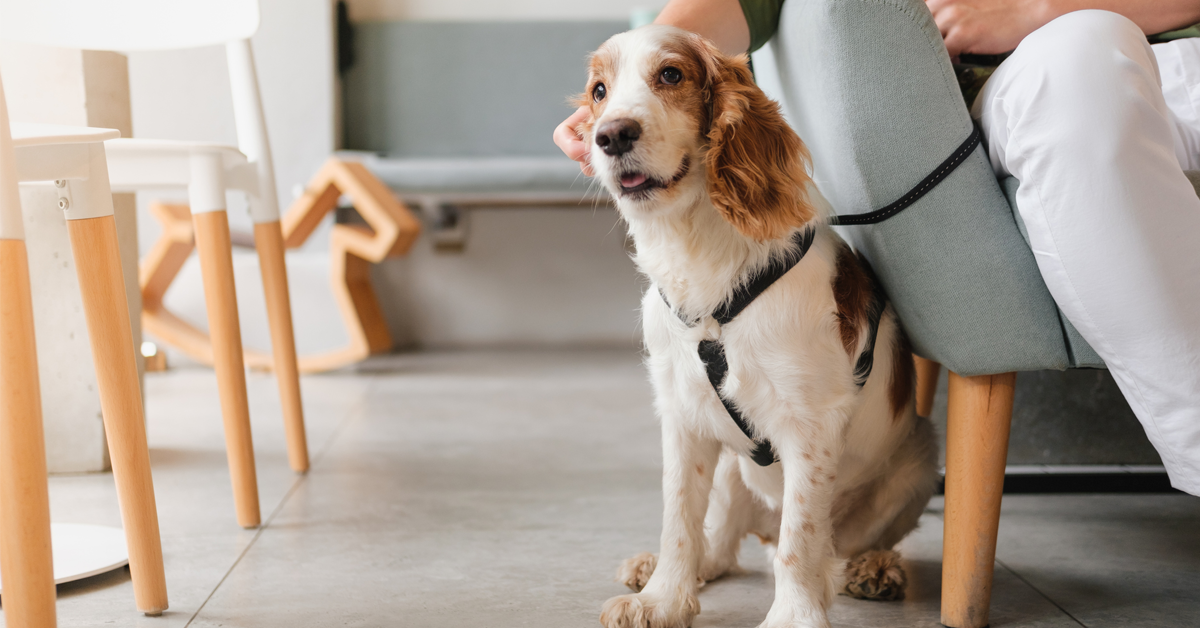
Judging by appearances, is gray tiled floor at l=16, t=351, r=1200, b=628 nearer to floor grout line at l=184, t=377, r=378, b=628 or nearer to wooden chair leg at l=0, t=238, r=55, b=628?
floor grout line at l=184, t=377, r=378, b=628

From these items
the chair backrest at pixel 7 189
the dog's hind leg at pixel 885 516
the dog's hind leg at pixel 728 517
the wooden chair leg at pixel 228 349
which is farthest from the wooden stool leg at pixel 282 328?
the dog's hind leg at pixel 885 516

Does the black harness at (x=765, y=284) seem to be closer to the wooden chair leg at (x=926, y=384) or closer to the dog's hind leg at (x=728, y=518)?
the dog's hind leg at (x=728, y=518)

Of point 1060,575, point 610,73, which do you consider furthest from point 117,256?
point 1060,575

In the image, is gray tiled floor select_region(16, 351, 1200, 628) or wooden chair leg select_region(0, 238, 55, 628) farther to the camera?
gray tiled floor select_region(16, 351, 1200, 628)

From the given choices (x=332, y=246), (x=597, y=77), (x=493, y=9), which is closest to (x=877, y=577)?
(x=597, y=77)

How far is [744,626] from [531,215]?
3557mm

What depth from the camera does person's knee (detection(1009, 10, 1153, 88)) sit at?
109 cm

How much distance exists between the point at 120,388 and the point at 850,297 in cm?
106

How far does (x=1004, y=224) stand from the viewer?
1.24m

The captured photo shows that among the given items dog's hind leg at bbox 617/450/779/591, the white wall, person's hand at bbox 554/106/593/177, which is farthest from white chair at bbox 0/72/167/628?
the white wall

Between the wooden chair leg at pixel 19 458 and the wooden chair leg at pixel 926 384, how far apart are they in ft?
5.36

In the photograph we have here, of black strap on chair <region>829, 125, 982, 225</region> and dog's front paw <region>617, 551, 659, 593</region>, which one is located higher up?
black strap on chair <region>829, 125, 982, 225</region>

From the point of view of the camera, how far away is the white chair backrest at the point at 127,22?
5.90 feet

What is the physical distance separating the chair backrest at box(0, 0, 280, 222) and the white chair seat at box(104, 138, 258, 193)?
319 mm
